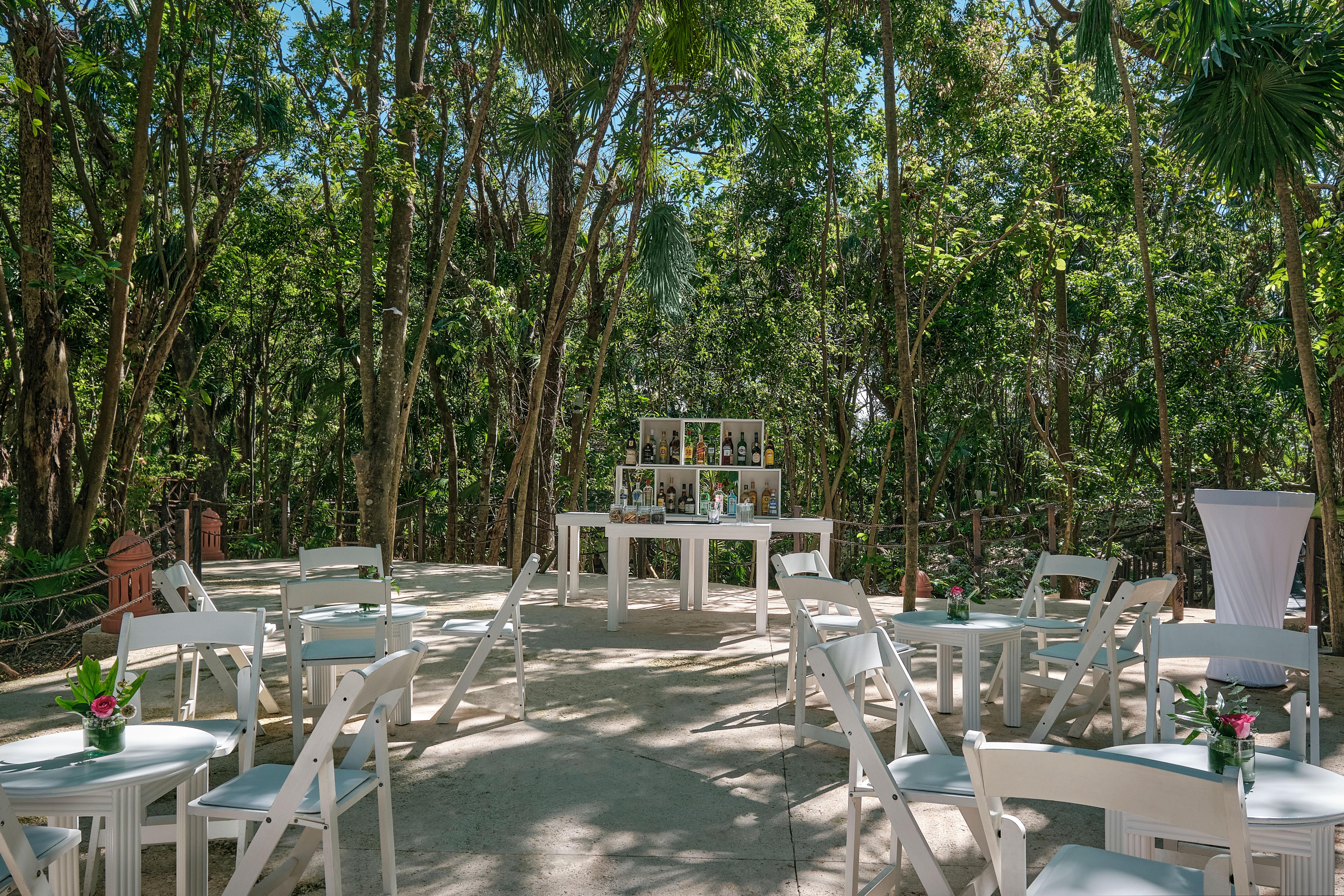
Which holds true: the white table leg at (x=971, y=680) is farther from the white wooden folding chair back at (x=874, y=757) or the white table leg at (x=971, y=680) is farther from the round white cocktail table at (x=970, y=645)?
the white wooden folding chair back at (x=874, y=757)

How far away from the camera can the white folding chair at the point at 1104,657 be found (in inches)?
160

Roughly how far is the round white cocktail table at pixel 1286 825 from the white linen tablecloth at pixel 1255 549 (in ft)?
9.87

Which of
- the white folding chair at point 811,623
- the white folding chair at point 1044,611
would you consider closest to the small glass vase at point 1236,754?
the white folding chair at point 811,623

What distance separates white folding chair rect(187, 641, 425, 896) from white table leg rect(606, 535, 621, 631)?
4436 mm

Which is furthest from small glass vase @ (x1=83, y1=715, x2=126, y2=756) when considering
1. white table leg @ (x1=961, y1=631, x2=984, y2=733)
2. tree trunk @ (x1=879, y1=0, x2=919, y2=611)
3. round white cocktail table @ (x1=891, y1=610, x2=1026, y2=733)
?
tree trunk @ (x1=879, y1=0, x2=919, y2=611)

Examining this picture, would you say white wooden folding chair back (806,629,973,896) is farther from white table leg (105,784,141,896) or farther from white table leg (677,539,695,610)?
white table leg (677,539,695,610)

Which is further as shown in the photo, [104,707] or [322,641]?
[322,641]

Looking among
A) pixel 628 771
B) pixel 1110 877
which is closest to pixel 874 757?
pixel 1110 877

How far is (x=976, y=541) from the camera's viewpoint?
8.90m

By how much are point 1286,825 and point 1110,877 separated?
1.40ft

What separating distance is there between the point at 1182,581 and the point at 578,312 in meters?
11.1

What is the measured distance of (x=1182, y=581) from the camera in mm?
8492

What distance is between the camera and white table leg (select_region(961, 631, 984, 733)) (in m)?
4.35

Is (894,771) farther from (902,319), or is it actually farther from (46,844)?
(902,319)
